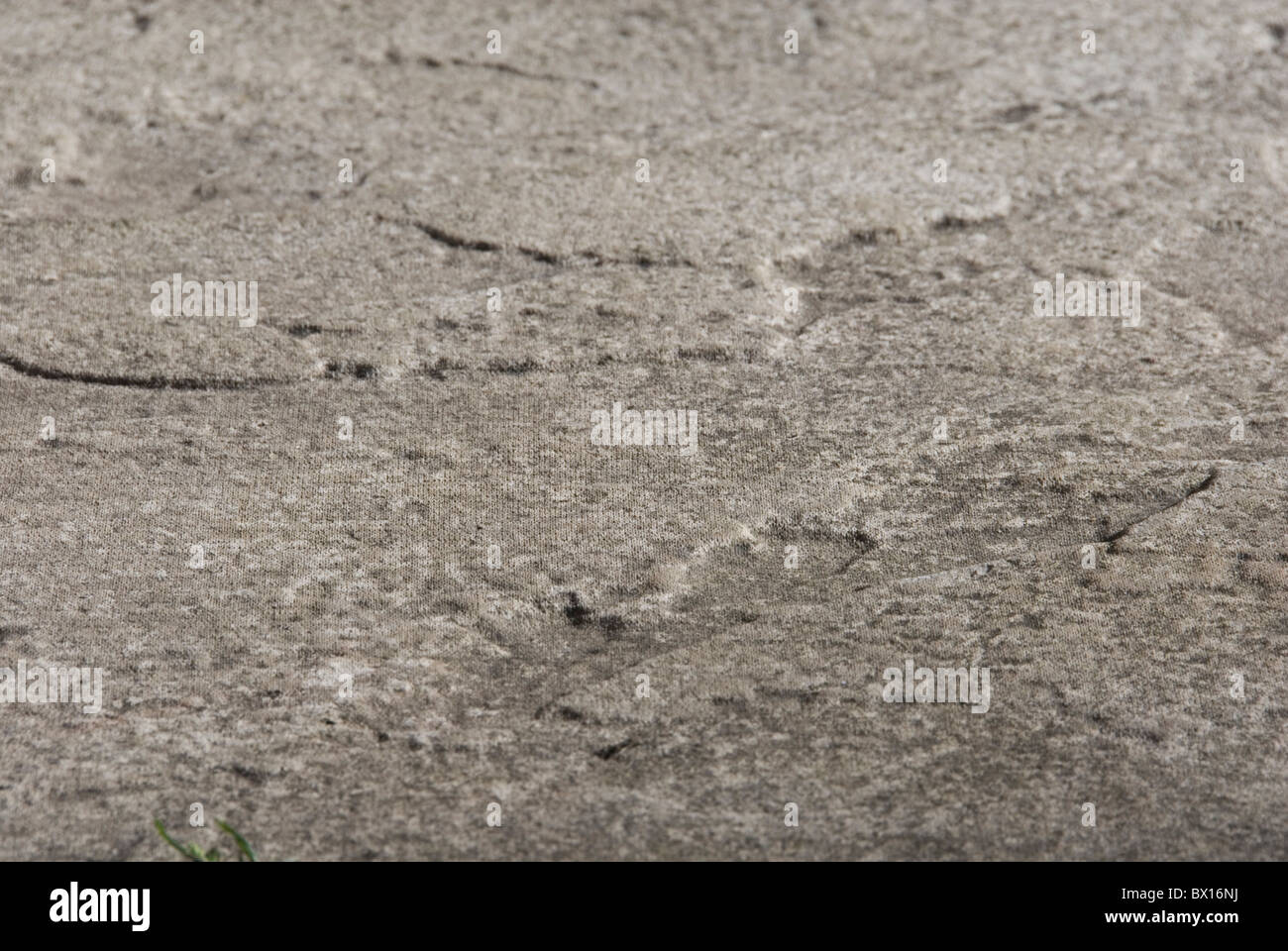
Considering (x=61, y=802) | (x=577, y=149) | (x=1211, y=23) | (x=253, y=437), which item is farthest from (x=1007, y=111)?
(x=61, y=802)

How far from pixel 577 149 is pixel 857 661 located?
1.89 m

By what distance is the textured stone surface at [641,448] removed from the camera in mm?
1787

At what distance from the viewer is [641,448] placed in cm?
252

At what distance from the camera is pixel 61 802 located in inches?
67.7

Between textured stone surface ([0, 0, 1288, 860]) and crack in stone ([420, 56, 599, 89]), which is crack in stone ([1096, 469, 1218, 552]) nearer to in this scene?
textured stone surface ([0, 0, 1288, 860])

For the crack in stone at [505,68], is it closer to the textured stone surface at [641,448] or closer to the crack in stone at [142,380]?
the textured stone surface at [641,448]

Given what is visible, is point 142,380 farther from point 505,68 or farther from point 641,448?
point 505,68

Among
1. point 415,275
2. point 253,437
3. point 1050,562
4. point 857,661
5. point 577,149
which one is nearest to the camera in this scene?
point 857,661

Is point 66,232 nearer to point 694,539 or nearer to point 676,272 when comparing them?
point 676,272

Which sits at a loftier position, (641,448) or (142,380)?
(142,380)

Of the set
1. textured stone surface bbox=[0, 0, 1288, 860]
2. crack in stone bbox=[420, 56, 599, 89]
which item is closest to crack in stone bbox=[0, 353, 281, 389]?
textured stone surface bbox=[0, 0, 1288, 860]

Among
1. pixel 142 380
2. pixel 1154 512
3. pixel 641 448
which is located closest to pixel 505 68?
pixel 142 380

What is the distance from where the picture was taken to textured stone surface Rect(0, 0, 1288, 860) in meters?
1.79

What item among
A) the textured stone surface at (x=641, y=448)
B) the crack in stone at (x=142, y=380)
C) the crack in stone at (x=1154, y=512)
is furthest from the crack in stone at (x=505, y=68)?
the crack in stone at (x=1154, y=512)
